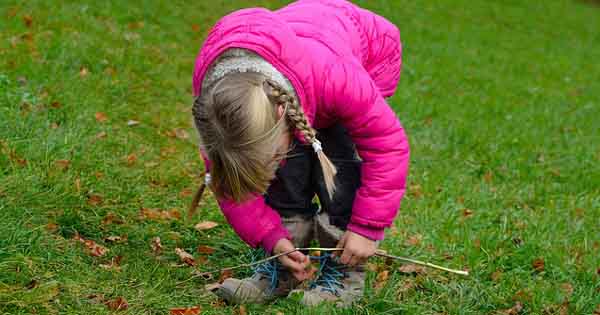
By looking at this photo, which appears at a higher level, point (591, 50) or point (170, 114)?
point (170, 114)

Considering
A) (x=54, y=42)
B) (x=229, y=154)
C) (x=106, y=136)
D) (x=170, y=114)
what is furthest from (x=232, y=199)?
(x=54, y=42)

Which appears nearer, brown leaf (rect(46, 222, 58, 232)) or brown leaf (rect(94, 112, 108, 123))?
brown leaf (rect(46, 222, 58, 232))

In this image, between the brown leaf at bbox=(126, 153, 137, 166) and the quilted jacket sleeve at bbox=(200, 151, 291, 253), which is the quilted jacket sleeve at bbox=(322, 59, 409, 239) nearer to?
the quilted jacket sleeve at bbox=(200, 151, 291, 253)

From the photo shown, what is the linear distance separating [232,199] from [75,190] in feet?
3.79

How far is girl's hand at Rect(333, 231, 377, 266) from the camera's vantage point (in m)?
2.39

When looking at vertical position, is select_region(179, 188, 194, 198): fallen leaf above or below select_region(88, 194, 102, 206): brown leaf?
below

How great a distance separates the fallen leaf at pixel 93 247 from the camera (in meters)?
2.79

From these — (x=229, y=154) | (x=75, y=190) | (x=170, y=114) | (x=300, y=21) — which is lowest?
(x=170, y=114)

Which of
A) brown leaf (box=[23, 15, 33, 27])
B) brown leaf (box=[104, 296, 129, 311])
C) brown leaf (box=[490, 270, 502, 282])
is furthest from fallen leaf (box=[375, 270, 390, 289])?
brown leaf (box=[23, 15, 33, 27])

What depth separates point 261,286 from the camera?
268cm

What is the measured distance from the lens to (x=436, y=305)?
277cm

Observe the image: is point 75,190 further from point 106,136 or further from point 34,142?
point 106,136

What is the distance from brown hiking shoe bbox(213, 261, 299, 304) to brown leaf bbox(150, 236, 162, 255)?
1.25ft

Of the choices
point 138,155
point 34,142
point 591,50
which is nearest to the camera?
point 34,142
